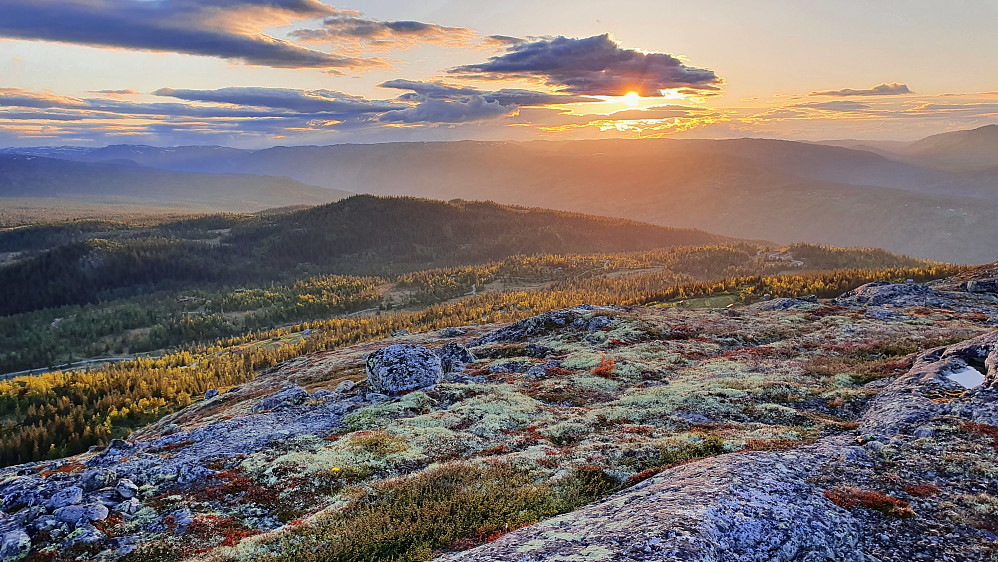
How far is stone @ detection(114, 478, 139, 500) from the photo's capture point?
641 inches

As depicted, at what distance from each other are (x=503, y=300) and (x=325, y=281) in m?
52.9

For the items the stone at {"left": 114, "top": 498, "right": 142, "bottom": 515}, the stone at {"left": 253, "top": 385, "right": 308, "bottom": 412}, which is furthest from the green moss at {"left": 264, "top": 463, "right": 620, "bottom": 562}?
the stone at {"left": 253, "top": 385, "right": 308, "bottom": 412}

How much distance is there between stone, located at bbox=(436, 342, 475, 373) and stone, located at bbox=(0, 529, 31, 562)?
77.4 ft

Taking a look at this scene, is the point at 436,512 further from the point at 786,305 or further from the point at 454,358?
the point at 786,305

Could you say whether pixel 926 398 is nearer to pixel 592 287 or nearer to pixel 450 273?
pixel 592 287

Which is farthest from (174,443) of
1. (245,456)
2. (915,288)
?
(915,288)

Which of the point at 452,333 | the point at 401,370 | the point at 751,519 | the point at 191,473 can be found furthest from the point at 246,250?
the point at 751,519

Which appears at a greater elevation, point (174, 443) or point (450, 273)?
point (174, 443)

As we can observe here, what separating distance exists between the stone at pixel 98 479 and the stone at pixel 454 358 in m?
20.4

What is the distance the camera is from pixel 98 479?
668 inches

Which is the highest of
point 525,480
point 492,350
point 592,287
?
point 525,480

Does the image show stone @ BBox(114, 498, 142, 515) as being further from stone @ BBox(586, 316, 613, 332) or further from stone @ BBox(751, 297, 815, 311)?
stone @ BBox(751, 297, 815, 311)

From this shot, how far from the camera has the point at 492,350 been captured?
4244cm

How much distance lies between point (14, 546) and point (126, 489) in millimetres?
3332
